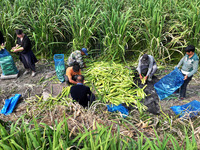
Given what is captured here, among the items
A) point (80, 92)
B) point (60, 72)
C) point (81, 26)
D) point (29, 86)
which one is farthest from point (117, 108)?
point (81, 26)

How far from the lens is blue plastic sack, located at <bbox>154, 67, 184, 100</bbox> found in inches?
129

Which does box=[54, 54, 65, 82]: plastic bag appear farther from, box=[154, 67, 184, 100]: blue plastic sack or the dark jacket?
box=[154, 67, 184, 100]: blue plastic sack

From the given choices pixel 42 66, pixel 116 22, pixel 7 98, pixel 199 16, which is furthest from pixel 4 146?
pixel 199 16

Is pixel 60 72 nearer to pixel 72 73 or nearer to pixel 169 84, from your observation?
pixel 72 73

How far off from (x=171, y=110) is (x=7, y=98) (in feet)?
10.2

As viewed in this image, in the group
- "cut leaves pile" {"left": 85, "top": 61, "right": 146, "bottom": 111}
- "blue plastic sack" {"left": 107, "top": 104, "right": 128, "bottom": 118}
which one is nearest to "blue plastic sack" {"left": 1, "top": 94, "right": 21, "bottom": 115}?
"cut leaves pile" {"left": 85, "top": 61, "right": 146, "bottom": 111}

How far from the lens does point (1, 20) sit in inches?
170

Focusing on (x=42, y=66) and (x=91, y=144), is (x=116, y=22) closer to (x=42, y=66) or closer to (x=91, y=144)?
(x=42, y=66)

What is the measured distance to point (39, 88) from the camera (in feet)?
12.1

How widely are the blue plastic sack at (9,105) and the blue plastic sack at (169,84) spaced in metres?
2.71

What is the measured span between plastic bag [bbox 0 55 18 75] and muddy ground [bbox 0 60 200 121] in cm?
19

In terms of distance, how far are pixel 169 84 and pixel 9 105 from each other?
3.06m

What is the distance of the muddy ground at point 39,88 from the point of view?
3256mm

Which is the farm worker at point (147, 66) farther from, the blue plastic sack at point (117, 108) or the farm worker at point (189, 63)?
the blue plastic sack at point (117, 108)
